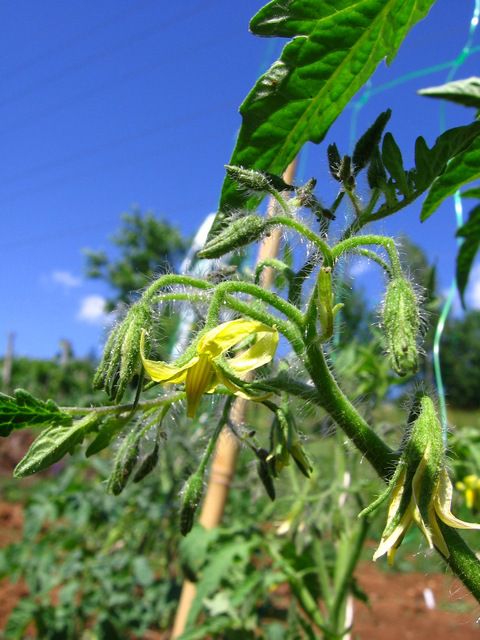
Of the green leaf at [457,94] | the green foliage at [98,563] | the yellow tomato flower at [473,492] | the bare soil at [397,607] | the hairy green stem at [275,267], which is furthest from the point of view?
the bare soil at [397,607]

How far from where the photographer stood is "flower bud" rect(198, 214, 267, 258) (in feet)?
2.23

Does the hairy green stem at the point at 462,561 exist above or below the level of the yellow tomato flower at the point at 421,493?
below

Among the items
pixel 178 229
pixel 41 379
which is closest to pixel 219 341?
pixel 41 379

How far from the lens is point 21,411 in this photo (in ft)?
2.25

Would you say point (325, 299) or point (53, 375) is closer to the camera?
point (325, 299)

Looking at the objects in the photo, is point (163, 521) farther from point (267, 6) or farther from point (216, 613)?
point (267, 6)

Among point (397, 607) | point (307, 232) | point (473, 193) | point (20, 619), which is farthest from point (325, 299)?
point (397, 607)

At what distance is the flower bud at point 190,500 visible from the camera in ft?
2.57

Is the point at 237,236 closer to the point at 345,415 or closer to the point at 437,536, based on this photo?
the point at 345,415

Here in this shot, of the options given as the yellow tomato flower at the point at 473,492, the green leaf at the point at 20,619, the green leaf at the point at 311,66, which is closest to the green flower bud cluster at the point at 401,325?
the green leaf at the point at 311,66

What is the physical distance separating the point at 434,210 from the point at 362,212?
95 mm

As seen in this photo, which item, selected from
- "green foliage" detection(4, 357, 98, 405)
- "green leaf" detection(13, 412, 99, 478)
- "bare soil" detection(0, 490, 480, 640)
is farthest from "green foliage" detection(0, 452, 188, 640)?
"green foliage" detection(4, 357, 98, 405)

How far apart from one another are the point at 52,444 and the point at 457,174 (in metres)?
0.52

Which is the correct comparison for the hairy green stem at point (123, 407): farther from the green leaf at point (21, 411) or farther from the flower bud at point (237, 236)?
the flower bud at point (237, 236)
